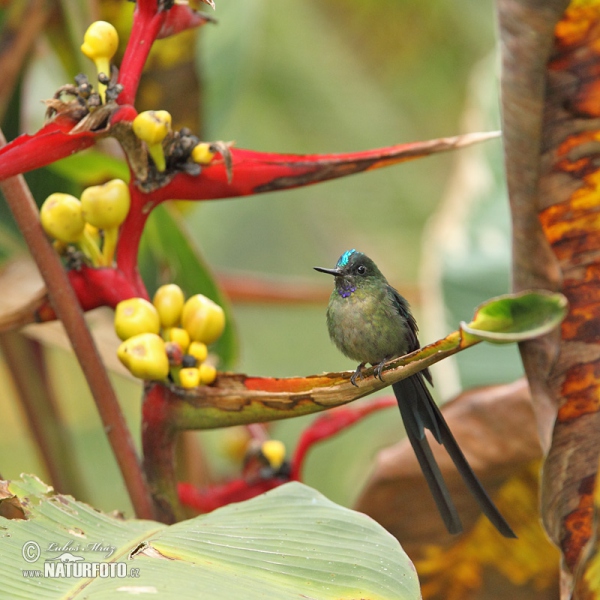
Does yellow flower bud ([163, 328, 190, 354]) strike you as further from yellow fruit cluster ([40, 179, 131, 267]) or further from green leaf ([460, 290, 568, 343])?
green leaf ([460, 290, 568, 343])

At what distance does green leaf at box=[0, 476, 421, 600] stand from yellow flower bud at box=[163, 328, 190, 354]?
0.61 ft

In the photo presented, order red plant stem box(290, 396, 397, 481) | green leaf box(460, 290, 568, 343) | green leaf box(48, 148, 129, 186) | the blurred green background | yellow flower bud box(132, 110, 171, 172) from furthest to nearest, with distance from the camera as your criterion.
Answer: the blurred green background
green leaf box(48, 148, 129, 186)
red plant stem box(290, 396, 397, 481)
yellow flower bud box(132, 110, 171, 172)
green leaf box(460, 290, 568, 343)

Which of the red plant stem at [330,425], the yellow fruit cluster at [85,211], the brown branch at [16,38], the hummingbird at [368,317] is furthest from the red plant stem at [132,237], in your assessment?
the brown branch at [16,38]

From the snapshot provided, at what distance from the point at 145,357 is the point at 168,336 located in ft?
0.27

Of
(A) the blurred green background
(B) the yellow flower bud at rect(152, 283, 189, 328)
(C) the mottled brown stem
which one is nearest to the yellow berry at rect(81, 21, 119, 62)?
(B) the yellow flower bud at rect(152, 283, 189, 328)

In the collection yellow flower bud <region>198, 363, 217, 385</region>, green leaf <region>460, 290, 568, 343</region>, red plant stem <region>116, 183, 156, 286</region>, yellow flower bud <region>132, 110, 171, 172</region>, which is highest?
yellow flower bud <region>132, 110, 171, 172</region>

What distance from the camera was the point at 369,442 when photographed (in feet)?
8.65

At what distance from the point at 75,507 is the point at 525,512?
0.73 metres

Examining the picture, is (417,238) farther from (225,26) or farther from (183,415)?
(183,415)

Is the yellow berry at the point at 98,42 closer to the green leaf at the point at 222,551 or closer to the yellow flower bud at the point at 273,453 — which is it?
the green leaf at the point at 222,551

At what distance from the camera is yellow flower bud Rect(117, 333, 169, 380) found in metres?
0.84

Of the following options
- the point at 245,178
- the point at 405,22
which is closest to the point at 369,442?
the point at 405,22

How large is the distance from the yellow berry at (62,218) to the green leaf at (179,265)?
383mm

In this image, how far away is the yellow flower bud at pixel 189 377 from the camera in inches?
34.2
